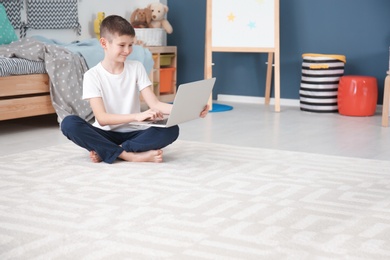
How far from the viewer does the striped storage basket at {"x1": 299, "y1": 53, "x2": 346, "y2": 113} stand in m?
4.15

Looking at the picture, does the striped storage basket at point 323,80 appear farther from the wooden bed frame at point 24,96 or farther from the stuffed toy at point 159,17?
the wooden bed frame at point 24,96

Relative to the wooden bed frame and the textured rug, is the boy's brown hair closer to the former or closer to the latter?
the textured rug

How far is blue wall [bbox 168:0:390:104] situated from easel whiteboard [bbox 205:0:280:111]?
0.31 metres

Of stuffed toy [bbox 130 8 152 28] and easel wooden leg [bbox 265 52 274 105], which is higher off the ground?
stuffed toy [bbox 130 8 152 28]

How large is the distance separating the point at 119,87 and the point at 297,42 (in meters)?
2.27

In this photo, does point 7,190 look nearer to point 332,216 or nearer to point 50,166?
point 50,166

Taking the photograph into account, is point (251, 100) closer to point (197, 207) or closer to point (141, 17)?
point (141, 17)

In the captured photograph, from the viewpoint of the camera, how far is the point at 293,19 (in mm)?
4484

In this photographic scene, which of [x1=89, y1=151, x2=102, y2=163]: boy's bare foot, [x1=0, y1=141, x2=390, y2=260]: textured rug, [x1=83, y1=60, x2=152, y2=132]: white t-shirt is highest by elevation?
[x1=83, y1=60, x2=152, y2=132]: white t-shirt

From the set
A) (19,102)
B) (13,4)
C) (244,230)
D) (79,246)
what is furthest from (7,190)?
(13,4)

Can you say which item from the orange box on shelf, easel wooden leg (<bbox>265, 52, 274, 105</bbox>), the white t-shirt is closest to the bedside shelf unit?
the orange box on shelf

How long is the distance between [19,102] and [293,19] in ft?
6.87

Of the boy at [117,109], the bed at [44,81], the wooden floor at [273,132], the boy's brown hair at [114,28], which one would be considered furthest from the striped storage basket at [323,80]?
the boy's brown hair at [114,28]

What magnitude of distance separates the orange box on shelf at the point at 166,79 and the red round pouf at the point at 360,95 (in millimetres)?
1364
